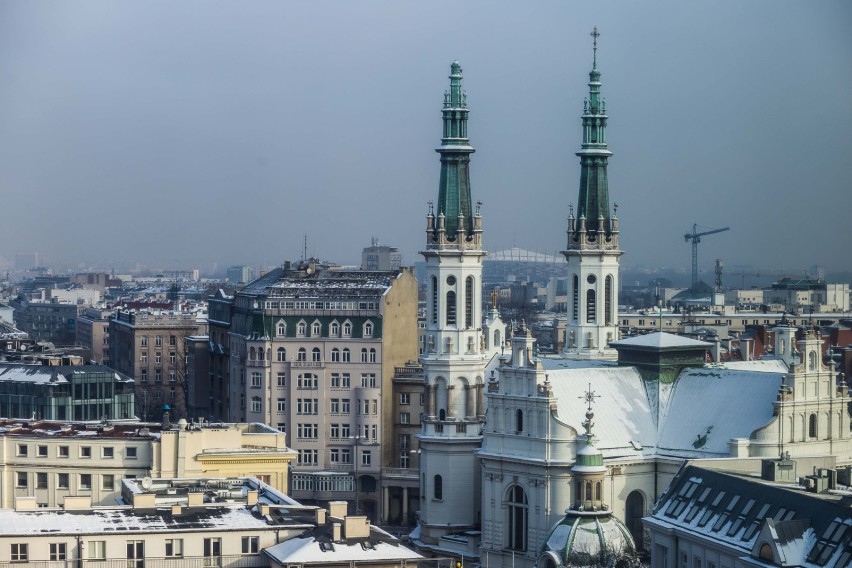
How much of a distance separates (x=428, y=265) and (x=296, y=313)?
2662 cm

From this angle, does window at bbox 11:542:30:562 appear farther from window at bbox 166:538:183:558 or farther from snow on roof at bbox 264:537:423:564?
snow on roof at bbox 264:537:423:564

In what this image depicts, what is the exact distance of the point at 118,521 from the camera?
300 ft

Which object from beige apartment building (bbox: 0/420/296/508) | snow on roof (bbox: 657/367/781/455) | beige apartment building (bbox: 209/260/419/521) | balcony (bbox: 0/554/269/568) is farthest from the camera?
beige apartment building (bbox: 209/260/419/521)

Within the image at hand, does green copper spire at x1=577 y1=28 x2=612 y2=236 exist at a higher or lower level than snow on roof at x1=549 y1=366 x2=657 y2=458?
higher

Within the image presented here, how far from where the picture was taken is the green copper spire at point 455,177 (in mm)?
132625

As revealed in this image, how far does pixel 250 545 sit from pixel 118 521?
18.6 feet

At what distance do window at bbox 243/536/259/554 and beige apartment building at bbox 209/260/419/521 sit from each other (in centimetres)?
6330

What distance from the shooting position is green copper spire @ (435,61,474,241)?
13262 cm

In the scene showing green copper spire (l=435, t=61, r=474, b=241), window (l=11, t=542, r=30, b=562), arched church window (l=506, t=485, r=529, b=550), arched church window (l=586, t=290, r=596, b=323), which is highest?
green copper spire (l=435, t=61, r=474, b=241)

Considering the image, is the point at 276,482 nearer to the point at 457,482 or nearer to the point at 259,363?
the point at 457,482

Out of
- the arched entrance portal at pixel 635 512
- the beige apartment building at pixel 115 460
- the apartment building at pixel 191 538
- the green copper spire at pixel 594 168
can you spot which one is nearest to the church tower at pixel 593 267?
the green copper spire at pixel 594 168

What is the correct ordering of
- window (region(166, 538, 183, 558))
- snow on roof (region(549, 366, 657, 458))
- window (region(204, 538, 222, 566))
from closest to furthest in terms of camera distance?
window (region(166, 538, 183, 558))
window (region(204, 538, 222, 566))
snow on roof (region(549, 366, 657, 458))

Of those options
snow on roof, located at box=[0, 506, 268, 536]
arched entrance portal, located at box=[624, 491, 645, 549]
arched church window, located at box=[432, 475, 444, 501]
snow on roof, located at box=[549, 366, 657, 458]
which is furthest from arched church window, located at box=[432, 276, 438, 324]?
snow on roof, located at box=[0, 506, 268, 536]

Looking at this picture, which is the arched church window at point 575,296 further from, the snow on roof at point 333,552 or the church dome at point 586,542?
the snow on roof at point 333,552
